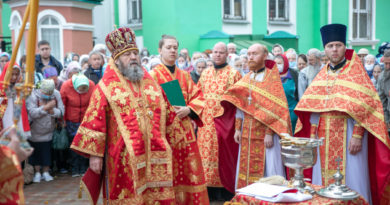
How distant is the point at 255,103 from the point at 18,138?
3.31 meters

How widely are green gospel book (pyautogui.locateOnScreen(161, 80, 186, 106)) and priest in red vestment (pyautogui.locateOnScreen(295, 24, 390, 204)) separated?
1.33 m

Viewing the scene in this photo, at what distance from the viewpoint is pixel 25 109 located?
252 inches

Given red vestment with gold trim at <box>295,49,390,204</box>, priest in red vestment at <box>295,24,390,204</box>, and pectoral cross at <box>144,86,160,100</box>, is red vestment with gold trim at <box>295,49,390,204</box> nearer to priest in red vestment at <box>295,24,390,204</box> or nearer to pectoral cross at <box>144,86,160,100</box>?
priest in red vestment at <box>295,24,390,204</box>

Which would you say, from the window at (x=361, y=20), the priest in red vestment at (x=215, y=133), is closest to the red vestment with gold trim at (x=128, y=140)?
the priest in red vestment at (x=215, y=133)

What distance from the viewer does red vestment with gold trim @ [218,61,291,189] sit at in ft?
16.6

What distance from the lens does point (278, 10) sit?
18.5 m

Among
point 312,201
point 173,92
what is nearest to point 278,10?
point 173,92

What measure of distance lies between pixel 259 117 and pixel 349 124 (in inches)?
39.1

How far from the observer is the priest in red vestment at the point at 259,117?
5.05m

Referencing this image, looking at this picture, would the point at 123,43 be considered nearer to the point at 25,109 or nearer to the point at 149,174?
the point at 149,174

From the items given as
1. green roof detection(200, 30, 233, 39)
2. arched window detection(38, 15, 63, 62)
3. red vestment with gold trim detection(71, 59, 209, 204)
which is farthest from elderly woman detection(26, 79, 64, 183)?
green roof detection(200, 30, 233, 39)

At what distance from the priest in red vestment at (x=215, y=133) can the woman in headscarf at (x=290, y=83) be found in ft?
3.54

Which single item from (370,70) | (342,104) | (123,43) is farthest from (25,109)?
(370,70)

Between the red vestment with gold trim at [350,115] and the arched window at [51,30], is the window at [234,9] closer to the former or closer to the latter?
the arched window at [51,30]
